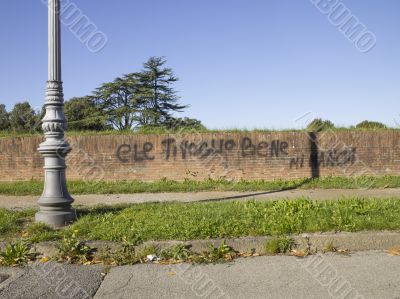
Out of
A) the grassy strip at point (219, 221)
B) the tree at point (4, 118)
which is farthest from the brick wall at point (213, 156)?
the tree at point (4, 118)

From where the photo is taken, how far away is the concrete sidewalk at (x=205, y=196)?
8.91 meters

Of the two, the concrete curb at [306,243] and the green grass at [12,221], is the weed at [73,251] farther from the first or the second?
the green grass at [12,221]

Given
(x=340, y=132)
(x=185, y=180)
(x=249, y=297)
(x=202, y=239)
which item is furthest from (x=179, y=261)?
(x=340, y=132)

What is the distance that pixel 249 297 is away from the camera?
3.65 m

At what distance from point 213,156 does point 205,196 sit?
2.65m

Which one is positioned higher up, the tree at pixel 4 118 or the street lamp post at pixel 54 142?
the tree at pixel 4 118

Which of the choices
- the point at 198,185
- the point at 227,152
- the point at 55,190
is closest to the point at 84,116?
the point at 227,152

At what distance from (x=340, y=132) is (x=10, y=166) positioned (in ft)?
32.8

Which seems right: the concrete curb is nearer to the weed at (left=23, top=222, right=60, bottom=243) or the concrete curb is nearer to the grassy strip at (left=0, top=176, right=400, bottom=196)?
the weed at (left=23, top=222, right=60, bottom=243)

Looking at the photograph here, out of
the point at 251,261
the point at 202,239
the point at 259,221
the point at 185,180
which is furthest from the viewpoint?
the point at 185,180

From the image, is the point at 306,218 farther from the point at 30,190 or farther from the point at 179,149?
the point at 30,190

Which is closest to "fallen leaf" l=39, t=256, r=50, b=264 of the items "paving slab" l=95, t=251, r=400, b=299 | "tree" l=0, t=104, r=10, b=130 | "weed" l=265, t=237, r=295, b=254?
"paving slab" l=95, t=251, r=400, b=299

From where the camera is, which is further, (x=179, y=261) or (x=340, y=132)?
(x=340, y=132)

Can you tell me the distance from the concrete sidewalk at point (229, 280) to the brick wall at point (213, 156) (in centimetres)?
740
